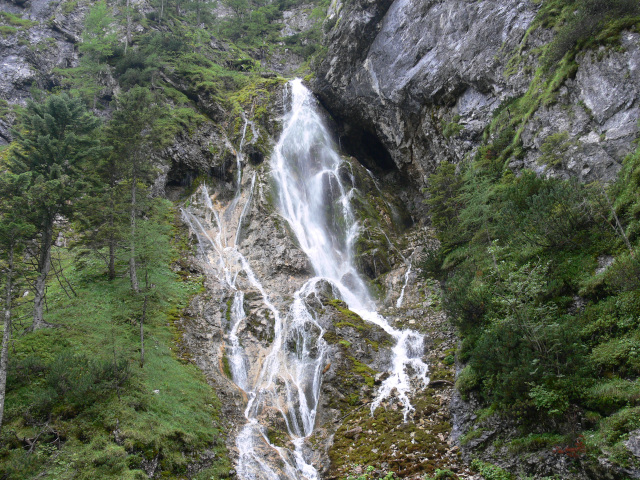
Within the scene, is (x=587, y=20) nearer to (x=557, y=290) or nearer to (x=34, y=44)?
(x=557, y=290)

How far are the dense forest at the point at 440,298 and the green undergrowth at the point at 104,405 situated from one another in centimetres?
5

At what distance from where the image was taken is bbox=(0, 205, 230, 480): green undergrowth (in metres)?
7.93

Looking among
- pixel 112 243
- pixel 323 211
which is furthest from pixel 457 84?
pixel 112 243

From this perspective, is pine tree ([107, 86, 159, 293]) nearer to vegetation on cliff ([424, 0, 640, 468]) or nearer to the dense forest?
the dense forest

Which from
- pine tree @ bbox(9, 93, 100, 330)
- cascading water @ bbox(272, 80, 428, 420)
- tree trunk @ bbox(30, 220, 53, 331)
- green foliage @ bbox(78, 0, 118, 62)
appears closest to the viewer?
tree trunk @ bbox(30, 220, 53, 331)

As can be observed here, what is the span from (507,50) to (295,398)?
69.6ft

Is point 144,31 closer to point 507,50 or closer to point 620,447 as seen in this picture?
point 507,50

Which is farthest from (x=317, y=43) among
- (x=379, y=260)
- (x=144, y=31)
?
(x=379, y=260)

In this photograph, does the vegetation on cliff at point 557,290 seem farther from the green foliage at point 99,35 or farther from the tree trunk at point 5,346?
the green foliage at point 99,35

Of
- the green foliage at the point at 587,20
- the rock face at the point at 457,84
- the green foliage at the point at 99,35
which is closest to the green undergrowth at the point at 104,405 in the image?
the rock face at the point at 457,84

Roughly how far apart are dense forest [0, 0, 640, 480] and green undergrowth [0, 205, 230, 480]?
0.16 ft

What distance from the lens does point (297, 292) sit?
20000mm

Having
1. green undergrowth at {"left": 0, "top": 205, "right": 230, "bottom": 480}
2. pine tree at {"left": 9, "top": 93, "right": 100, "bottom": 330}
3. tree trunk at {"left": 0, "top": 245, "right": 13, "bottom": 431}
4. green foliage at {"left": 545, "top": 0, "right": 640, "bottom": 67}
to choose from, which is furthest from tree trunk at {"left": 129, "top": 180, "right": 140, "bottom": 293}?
green foliage at {"left": 545, "top": 0, "right": 640, "bottom": 67}

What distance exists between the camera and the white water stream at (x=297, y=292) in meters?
12.2
